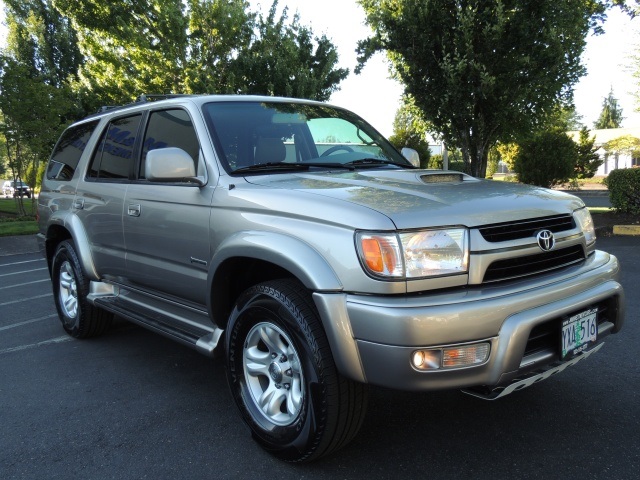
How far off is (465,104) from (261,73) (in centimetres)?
621

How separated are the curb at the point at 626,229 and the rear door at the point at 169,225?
32.0ft

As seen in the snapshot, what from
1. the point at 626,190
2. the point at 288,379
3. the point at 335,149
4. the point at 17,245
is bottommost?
the point at 17,245

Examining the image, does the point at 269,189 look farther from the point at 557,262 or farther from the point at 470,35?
the point at 470,35

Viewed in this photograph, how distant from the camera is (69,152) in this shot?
4.92 m

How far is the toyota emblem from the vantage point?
251cm

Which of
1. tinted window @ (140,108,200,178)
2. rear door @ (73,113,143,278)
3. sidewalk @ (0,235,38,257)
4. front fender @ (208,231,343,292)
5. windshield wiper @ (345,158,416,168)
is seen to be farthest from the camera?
sidewalk @ (0,235,38,257)

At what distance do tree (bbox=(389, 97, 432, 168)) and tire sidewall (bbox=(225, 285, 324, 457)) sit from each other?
9.98m

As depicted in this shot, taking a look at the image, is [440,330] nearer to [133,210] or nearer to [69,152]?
[133,210]

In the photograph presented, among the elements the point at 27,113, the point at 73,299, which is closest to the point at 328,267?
the point at 73,299

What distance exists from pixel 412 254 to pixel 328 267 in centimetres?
36

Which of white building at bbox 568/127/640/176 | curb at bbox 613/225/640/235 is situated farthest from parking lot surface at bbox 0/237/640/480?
white building at bbox 568/127/640/176

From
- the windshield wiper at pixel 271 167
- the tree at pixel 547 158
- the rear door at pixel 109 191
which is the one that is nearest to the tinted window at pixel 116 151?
the rear door at pixel 109 191

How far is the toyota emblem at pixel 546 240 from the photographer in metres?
2.51

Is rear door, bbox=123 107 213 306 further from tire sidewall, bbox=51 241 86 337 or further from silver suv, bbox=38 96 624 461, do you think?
tire sidewall, bbox=51 241 86 337
